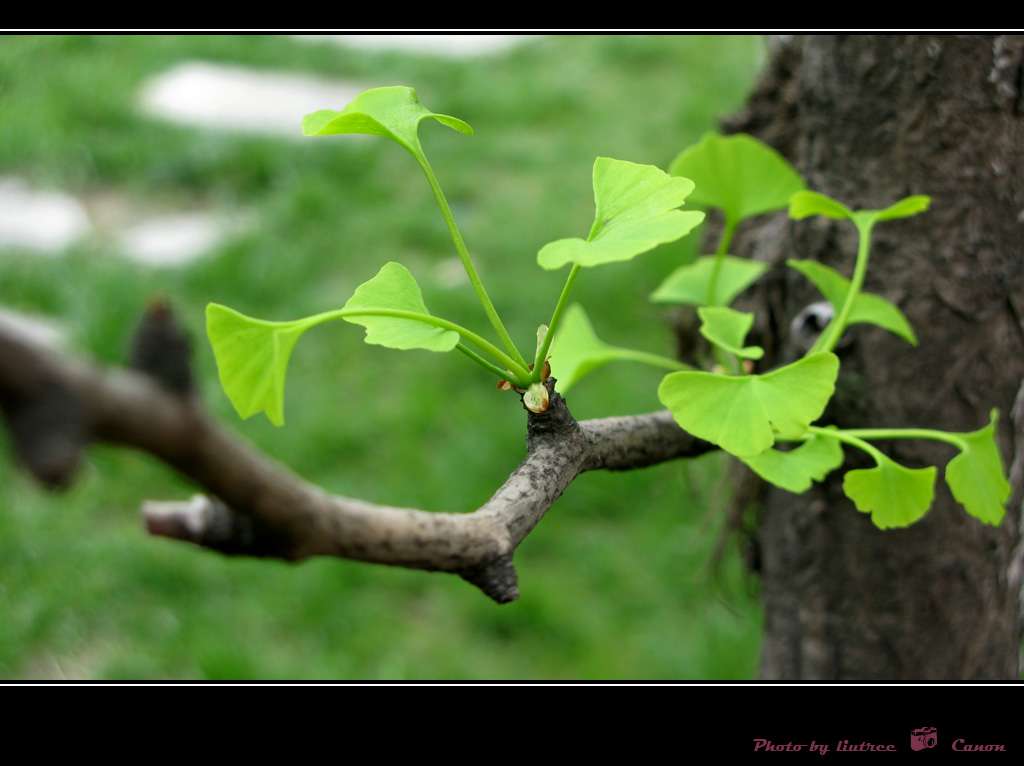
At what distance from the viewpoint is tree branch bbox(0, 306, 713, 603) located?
25cm

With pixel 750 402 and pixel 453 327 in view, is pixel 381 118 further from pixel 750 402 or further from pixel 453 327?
pixel 750 402

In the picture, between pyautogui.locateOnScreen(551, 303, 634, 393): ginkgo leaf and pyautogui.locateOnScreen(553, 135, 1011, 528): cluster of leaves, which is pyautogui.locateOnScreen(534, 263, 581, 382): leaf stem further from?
pyautogui.locateOnScreen(551, 303, 634, 393): ginkgo leaf

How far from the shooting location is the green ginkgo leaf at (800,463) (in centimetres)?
51

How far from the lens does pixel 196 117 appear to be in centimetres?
236

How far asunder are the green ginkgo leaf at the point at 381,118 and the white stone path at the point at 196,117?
1.50m

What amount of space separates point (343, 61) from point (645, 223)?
2604 millimetres

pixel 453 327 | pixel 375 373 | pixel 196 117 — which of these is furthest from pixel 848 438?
pixel 196 117

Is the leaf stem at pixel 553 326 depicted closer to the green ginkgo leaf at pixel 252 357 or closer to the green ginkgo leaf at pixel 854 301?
the green ginkgo leaf at pixel 252 357

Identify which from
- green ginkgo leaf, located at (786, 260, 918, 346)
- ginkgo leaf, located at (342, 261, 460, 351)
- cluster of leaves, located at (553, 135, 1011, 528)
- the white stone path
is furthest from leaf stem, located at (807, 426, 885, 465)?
the white stone path

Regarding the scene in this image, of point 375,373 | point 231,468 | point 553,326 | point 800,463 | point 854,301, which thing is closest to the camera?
point 231,468

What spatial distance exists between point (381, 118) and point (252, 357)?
0.56 ft

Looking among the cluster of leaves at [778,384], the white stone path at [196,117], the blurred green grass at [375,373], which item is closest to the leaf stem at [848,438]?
the cluster of leaves at [778,384]
